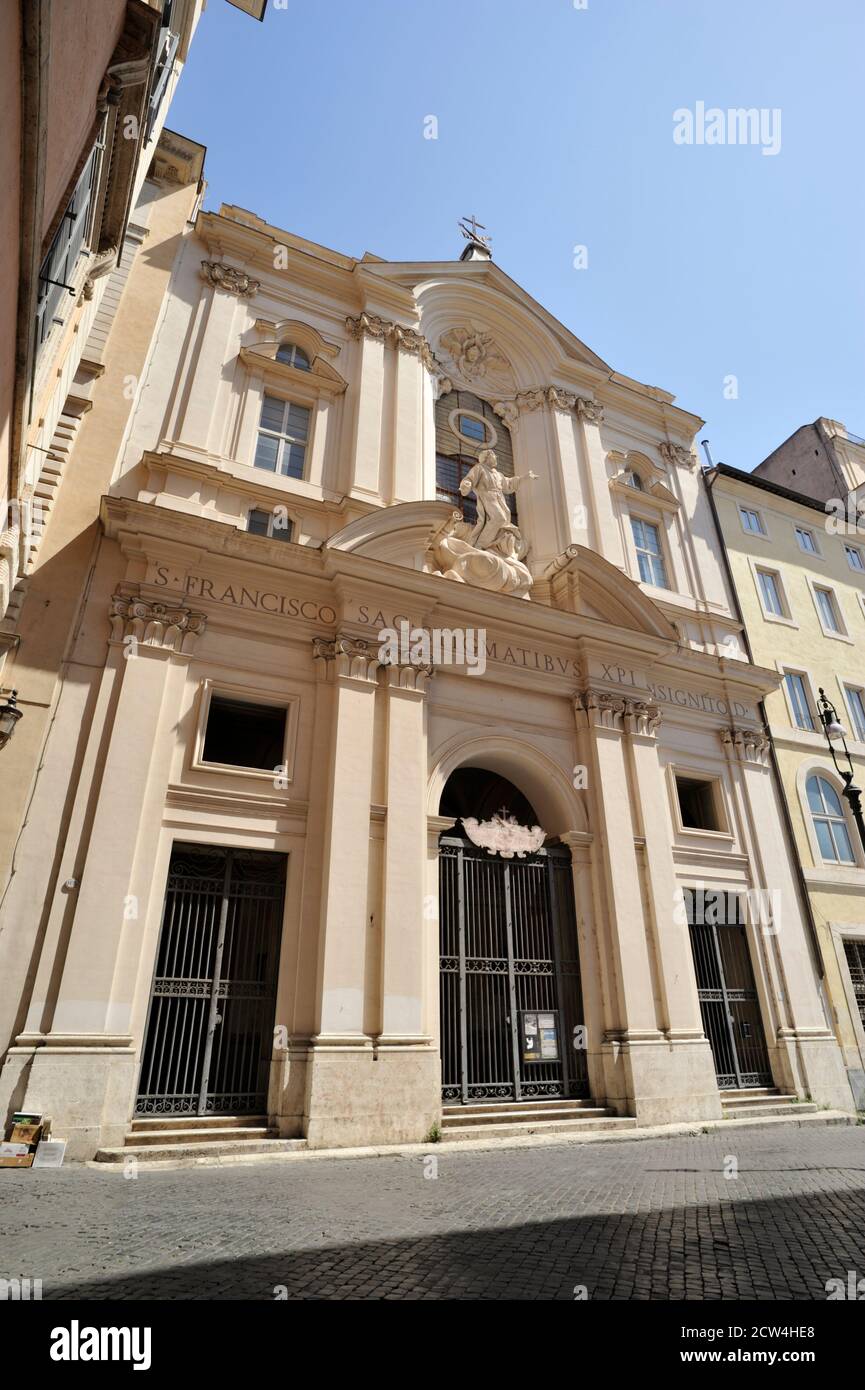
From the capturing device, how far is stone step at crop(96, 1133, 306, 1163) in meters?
7.95

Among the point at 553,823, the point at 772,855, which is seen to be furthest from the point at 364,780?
the point at 772,855

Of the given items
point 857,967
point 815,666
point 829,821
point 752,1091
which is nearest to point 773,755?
point 829,821

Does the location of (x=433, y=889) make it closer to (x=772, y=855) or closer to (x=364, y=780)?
(x=364, y=780)

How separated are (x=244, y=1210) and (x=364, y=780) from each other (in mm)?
6279

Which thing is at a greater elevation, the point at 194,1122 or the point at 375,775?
the point at 375,775

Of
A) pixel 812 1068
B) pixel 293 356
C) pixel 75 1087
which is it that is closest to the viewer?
pixel 75 1087

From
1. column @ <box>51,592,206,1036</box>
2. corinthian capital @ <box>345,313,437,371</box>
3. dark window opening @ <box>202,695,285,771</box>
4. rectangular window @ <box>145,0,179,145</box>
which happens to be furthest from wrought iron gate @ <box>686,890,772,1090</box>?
rectangular window @ <box>145,0,179,145</box>

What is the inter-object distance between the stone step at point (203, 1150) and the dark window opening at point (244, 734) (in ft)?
17.4

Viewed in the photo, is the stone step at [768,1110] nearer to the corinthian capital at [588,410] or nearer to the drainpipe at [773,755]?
the drainpipe at [773,755]

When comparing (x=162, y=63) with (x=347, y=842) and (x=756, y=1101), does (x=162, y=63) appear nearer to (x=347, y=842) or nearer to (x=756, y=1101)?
(x=347, y=842)

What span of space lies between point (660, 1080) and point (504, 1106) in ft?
8.43

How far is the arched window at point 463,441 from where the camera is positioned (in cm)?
1669

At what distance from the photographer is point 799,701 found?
18328 mm

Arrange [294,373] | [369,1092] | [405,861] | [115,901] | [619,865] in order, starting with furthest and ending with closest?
[294,373], [619,865], [405,861], [369,1092], [115,901]
